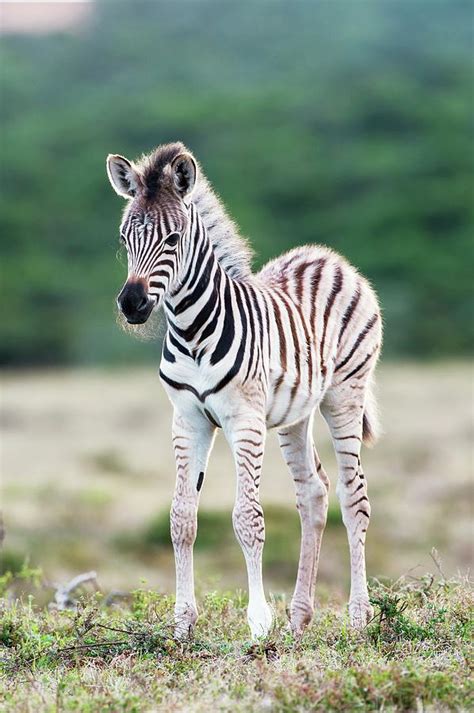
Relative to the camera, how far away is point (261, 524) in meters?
7.52

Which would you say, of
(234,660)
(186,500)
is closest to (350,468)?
(186,500)

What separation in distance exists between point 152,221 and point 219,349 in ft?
3.30

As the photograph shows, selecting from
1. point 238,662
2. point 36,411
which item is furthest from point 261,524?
point 36,411

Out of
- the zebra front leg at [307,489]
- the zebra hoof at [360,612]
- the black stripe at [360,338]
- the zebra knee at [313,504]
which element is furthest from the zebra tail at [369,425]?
the zebra hoof at [360,612]

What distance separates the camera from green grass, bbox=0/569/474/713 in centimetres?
588

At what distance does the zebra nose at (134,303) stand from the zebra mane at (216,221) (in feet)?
3.16

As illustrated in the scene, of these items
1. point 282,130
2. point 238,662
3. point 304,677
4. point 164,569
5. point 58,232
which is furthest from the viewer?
point 282,130

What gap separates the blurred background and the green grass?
1.93 metres

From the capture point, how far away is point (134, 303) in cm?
688

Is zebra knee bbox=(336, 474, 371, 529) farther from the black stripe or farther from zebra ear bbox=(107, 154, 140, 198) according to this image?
zebra ear bbox=(107, 154, 140, 198)

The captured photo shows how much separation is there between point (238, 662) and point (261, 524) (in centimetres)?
109

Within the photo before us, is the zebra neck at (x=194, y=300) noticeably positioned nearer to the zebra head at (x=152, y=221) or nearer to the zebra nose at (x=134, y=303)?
the zebra head at (x=152, y=221)

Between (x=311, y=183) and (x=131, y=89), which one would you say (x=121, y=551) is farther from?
(x=131, y=89)

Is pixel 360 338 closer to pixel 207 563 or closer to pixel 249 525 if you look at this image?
pixel 249 525
